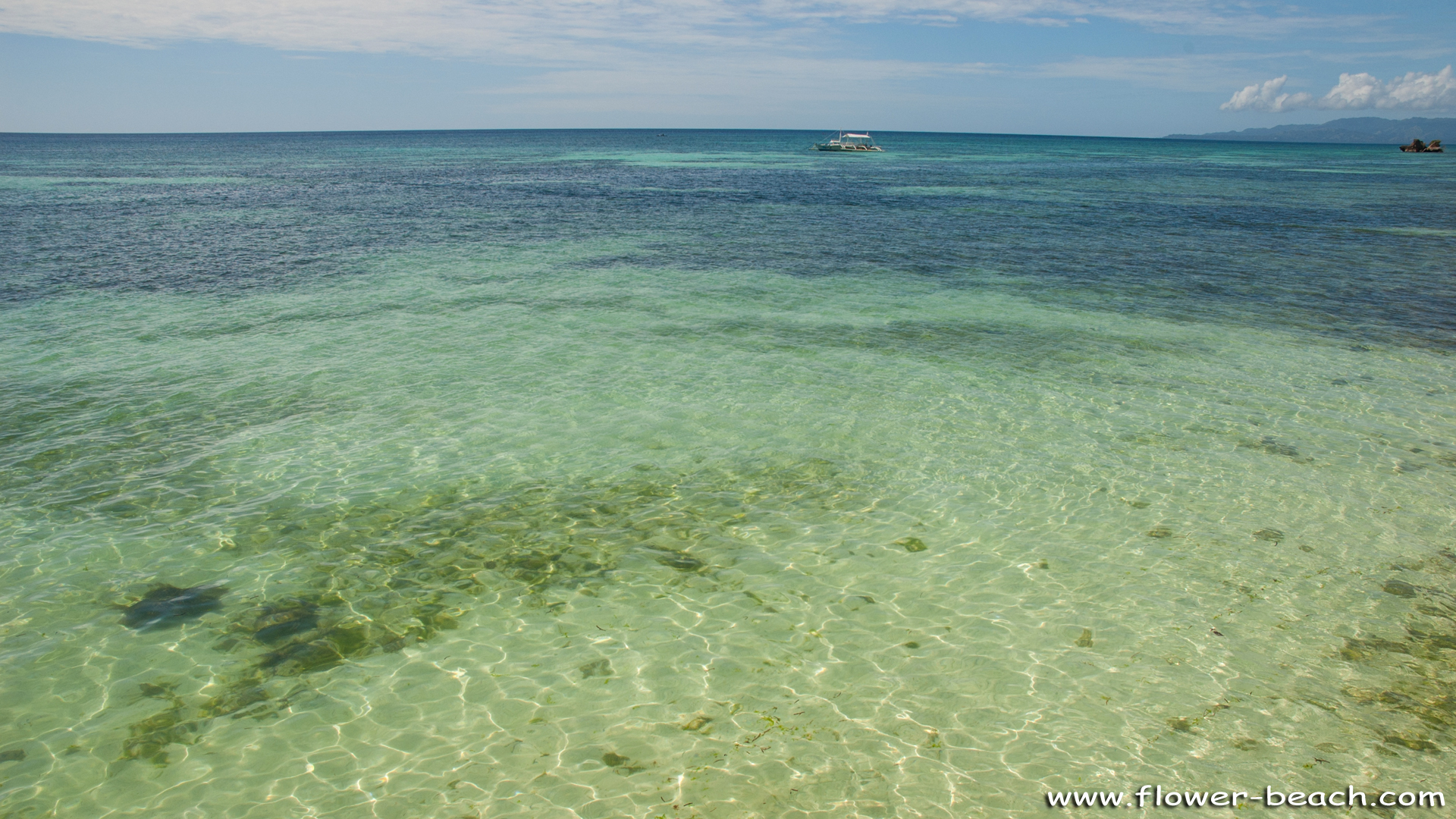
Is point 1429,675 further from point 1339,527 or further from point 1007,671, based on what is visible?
point 1007,671

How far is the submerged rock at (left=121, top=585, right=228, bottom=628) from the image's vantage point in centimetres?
717

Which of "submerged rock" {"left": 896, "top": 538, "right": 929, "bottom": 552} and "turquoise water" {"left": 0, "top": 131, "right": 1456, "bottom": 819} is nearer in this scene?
"turquoise water" {"left": 0, "top": 131, "right": 1456, "bottom": 819}

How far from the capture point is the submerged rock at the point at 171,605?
717 centimetres

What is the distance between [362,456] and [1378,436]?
1412 cm

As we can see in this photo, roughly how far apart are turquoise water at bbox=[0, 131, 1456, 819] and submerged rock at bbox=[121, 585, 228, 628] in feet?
0.33

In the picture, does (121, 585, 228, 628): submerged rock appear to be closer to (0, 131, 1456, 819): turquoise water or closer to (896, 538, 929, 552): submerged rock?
(0, 131, 1456, 819): turquoise water

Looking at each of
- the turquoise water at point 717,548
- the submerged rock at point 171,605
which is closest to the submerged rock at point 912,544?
the turquoise water at point 717,548

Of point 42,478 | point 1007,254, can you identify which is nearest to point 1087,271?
point 1007,254

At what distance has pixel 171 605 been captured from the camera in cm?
739

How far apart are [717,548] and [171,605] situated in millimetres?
5219

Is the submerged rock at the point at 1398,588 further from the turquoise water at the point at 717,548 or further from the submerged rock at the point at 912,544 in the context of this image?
the submerged rock at the point at 912,544

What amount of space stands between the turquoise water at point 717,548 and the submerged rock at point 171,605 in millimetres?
101

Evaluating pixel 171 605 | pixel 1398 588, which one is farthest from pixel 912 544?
pixel 171 605

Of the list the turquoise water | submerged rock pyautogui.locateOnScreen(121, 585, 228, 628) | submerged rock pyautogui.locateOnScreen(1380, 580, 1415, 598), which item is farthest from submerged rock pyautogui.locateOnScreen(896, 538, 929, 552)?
submerged rock pyautogui.locateOnScreen(121, 585, 228, 628)
